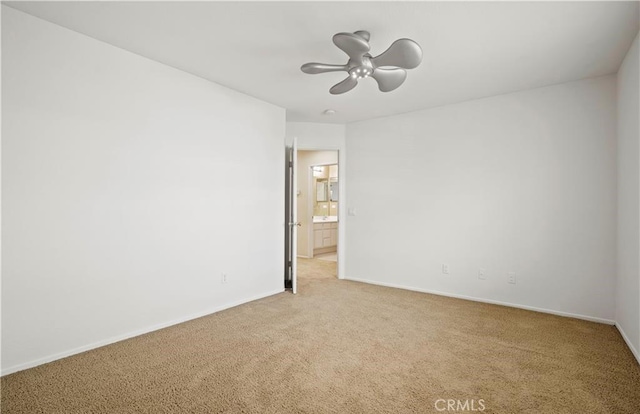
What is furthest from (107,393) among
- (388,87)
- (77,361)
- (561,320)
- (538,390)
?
(561,320)

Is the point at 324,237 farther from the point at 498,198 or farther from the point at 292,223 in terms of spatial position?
the point at 498,198

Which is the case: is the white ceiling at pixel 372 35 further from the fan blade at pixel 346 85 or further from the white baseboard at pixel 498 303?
the white baseboard at pixel 498 303

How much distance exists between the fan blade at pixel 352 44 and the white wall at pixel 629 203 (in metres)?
2.20

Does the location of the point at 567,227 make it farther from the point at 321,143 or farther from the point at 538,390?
the point at 321,143

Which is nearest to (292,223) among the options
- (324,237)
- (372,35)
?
(372,35)

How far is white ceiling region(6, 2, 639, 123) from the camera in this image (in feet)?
7.30

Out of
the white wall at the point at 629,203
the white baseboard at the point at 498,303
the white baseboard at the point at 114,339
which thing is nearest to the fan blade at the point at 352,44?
the white wall at the point at 629,203

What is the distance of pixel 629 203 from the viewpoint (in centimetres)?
279

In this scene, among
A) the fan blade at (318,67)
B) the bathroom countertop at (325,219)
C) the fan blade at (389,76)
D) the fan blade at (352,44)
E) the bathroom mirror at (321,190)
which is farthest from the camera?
the bathroom mirror at (321,190)

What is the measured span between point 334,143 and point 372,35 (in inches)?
109

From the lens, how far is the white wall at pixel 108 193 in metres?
2.27

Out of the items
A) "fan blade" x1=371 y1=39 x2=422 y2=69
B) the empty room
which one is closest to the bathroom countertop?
the empty room

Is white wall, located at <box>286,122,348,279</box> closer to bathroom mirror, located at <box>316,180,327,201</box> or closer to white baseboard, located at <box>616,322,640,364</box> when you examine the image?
bathroom mirror, located at <box>316,180,327,201</box>

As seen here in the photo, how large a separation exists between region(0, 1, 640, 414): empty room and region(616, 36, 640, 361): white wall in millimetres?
37
